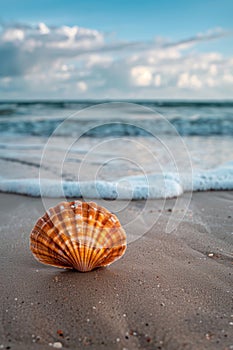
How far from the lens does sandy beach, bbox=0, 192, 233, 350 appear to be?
177cm

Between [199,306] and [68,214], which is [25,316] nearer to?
[68,214]

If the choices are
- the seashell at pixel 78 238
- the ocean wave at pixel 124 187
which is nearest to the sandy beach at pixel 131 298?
the seashell at pixel 78 238

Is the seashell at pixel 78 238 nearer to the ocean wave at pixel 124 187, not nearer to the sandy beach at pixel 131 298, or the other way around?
the sandy beach at pixel 131 298

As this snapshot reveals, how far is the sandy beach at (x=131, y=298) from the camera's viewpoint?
1.77 meters

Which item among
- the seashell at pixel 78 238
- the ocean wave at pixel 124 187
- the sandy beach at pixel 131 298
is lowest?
the sandy beach at pixel 131 298

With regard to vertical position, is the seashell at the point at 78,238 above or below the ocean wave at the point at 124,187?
above

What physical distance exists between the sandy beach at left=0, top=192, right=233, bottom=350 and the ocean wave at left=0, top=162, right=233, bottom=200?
138cm

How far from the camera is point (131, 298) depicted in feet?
7.03

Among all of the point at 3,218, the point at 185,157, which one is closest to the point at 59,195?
the point at 3,218

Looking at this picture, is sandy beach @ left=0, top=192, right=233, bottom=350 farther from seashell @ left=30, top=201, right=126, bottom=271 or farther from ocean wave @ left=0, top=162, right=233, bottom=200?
ocean wave @ left=0, top=162, right=233, bottom=200

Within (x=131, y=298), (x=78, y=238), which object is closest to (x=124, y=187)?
(x=78, y=238)

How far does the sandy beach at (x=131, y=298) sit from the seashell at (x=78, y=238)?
0.13 m

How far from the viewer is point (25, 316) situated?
195 cm

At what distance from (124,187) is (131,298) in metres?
2.66
